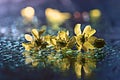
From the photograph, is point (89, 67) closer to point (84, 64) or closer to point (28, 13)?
point (84, 64)

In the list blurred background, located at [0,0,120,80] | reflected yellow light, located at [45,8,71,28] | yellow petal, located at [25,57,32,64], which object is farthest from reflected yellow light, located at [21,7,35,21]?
yellow petal, located at [25,57,32,64]

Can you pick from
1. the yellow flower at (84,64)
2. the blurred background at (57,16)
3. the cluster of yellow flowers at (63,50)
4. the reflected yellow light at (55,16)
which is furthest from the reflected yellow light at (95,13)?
the yellow flower at (84,64)

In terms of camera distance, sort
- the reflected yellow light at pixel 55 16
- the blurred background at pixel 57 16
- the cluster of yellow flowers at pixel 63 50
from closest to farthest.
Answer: the cluster of yellow flowers at pixel 63 50 < the blurred background at pixel 57 16 < the reflected yellow light at pixel 55 16

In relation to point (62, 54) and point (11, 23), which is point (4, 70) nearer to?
point (62, 54)

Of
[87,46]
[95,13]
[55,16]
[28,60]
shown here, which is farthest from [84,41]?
[95,13]

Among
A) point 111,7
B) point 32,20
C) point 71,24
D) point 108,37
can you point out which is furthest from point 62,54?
point 111,7

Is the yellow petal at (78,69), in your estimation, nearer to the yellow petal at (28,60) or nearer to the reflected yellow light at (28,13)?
the yellow petal at (28,60)

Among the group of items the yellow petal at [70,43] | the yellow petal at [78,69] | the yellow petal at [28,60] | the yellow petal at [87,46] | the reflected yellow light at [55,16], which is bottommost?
the yellow petal at [78,69]
